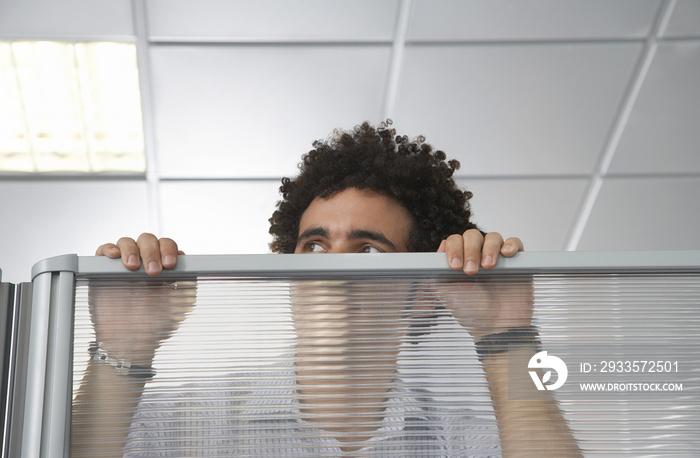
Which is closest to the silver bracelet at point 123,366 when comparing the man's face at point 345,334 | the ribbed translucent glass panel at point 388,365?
the ribbed translucent glass panel at point 388,365

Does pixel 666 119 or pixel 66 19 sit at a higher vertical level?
pixel 66 19

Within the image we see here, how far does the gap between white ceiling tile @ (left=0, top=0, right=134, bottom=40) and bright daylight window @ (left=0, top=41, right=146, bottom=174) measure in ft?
0.13

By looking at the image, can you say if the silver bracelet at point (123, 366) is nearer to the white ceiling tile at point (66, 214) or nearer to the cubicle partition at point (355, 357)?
the cubicle partition at point (355, 357)

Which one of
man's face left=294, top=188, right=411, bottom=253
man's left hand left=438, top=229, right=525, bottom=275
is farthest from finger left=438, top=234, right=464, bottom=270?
man's face left=294, top=188, right=411, bottom=253

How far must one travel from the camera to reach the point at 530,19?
208 centimetres

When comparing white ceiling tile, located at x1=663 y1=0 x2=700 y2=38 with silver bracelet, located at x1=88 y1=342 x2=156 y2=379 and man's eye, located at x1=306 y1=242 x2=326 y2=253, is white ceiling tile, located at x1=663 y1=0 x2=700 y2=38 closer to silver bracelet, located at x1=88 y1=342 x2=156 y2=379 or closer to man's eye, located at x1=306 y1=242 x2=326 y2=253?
man's eye, located at x1=306 y1=242 x2=326 y2=253

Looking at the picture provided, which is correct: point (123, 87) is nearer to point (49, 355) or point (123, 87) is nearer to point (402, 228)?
point (402, 228)

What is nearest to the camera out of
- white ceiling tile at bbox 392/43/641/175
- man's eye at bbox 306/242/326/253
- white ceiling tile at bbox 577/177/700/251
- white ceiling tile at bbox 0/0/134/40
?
man's eye at bbox 306/242/326/253

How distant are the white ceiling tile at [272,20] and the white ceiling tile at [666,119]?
3.14 ft

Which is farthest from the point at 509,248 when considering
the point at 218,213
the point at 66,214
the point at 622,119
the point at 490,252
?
the point at 66,214

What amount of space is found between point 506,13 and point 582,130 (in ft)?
2.07

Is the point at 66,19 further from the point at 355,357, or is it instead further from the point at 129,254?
the point at 355,357

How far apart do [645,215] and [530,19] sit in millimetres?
1326

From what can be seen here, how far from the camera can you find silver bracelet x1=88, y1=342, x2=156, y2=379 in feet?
1.98
